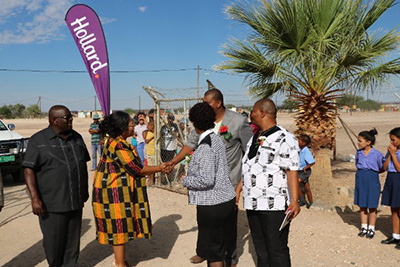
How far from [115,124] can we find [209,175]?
1114 mm

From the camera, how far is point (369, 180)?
4.32 m

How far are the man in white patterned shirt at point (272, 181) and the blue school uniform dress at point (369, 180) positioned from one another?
2292 mm

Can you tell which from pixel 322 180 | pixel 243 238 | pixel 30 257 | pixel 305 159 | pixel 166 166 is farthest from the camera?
pixel 322 180

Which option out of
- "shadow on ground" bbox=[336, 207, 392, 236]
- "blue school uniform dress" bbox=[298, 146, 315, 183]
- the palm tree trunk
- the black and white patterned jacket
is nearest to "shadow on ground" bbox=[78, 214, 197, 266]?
the black and white patterned jacket

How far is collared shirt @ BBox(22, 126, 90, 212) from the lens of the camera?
115 inches

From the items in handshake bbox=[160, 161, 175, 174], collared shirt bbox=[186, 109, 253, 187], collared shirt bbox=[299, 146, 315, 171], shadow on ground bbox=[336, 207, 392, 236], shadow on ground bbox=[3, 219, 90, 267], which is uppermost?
collared shirt bbox=[186, 109, 253, 187]

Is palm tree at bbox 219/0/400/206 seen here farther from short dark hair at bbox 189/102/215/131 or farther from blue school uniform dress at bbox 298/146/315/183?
short dark hair at bbox 189/102/215/131

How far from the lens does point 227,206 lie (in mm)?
2764

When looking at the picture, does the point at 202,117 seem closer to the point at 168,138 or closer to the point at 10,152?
the point at 168,138

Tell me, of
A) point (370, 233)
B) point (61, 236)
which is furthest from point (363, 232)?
point (61, 236)

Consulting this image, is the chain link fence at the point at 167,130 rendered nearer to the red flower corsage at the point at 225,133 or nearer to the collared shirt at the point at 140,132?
the collared shirt at the point at 140,132

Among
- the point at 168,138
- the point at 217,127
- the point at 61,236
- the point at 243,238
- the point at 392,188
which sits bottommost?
the point at 243,238

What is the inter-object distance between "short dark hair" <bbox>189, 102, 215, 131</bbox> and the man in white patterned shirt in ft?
1.35

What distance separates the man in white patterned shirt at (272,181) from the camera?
2512 millimetres
